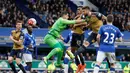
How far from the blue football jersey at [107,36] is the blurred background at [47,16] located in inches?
623

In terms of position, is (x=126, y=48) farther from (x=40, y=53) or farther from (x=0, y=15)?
(x=0, y=15)

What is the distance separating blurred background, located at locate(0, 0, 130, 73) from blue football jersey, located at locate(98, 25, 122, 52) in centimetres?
1583

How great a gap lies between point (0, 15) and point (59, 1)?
21.7 ft

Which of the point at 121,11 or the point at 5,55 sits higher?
the point at 121,11

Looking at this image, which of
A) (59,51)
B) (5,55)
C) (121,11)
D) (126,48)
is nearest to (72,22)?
(59,51)

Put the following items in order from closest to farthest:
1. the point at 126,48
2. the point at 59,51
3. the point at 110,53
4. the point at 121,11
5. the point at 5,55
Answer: the point at 110,53 < the point at 59,51 < the point at 5,55 < the point at 126,48 < the point at 121,11

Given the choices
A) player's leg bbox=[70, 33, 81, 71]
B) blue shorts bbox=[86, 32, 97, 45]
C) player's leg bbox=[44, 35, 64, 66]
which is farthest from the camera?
player's leg bbox=[70, 33, 81, 71]

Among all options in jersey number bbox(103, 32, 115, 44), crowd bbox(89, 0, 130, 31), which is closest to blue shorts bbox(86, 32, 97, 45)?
jersey number bbox(103, 32, 115, 44)

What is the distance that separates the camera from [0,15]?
38.7 metres

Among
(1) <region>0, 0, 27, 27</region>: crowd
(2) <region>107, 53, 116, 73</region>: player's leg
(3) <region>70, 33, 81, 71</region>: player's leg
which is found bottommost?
(2) <region>107, 53, 116, 73</region>: player's leg

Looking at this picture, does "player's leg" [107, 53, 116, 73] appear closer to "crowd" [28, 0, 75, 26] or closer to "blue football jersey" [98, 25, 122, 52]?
"blue football jersey" [98, 25, 122, 52]

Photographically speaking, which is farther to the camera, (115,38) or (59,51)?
(59,51)

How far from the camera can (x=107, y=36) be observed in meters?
20.8

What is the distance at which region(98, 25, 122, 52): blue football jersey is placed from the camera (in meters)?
20.7
